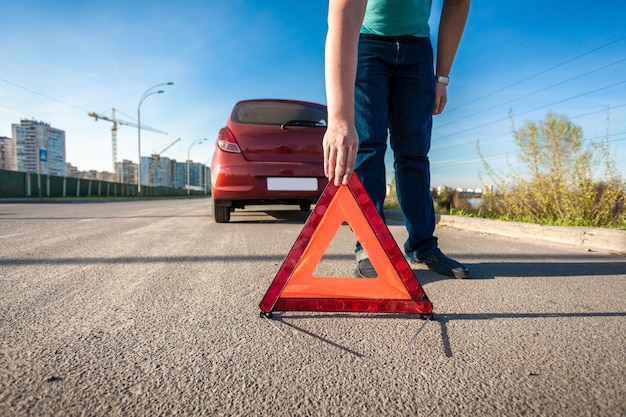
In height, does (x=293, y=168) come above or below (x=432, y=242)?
above

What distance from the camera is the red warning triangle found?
1.35 m

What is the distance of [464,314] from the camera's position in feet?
4.67

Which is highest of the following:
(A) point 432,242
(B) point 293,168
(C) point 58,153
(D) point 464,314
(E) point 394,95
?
(C) point 58,153

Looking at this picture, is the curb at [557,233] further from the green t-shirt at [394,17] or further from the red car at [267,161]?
the green t-shirt at [394,17]

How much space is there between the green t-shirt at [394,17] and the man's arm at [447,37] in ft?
0.88

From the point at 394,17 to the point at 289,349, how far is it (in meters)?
2.01

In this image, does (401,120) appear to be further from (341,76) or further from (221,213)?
(221,213)

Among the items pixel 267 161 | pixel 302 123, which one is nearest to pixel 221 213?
pixel 267 161

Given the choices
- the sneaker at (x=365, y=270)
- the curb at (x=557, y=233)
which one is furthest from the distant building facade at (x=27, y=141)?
the sneaker at (x=365, y=270)

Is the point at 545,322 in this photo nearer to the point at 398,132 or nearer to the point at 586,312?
the point at 586,312

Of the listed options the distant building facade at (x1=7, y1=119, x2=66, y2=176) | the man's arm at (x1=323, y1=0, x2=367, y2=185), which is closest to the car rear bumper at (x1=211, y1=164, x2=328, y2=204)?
the man's arm at (x1=323, y1=0, x2=367, y2=185)

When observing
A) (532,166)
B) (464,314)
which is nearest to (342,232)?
(464,314)

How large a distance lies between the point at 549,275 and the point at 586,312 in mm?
719

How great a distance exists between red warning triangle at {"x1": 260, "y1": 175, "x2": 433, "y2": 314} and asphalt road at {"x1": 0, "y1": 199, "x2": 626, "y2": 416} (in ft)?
0.20
